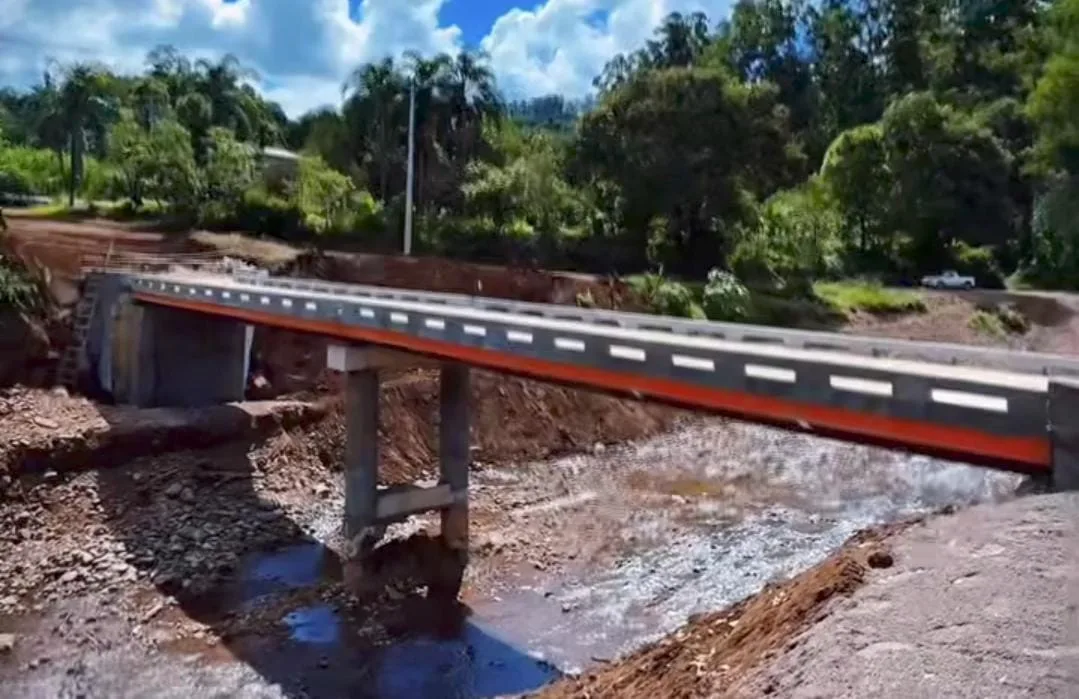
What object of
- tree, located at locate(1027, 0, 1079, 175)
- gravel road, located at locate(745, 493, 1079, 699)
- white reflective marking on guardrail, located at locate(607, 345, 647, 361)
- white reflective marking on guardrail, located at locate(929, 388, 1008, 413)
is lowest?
gravel road, located at locate(745, 493, 1079, 699)

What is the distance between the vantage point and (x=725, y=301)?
113 ft

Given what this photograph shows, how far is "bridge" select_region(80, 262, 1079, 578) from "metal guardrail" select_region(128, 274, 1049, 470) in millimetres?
17

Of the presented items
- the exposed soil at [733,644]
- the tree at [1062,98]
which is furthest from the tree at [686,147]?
the exposed soil at [733,644]

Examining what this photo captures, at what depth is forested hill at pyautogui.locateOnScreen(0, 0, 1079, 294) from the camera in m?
37.7

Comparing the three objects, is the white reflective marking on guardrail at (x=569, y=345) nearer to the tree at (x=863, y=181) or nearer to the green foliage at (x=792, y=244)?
the green foliage at (x=792, y=244)

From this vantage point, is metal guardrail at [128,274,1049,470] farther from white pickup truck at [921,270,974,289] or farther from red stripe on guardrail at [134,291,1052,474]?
white pickup truck at [921,270,974,289]

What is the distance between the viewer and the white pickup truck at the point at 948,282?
4638cm

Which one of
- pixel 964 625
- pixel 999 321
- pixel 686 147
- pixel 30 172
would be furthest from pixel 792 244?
pixel 30 172

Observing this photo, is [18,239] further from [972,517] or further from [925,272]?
[925,272]

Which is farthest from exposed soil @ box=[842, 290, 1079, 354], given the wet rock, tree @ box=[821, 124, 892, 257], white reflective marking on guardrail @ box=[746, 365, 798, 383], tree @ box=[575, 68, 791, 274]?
the wet rock

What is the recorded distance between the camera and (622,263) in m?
40.2

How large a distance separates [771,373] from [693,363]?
1029 millimetres

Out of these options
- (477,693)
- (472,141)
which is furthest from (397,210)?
(477,693)

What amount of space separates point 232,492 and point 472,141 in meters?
25.9
